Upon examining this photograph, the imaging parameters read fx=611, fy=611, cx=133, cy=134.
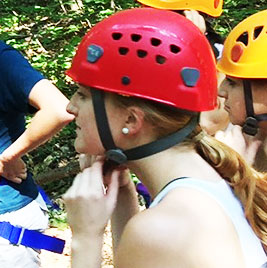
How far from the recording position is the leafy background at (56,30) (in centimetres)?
816

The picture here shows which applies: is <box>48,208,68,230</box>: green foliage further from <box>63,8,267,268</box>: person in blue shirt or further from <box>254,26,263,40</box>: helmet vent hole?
<box>63,8,267,268</box>: person in blue shirt

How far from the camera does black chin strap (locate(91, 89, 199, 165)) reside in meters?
2.32

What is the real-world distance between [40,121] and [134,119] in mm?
959

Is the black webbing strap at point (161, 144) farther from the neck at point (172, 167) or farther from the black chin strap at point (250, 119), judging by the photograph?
the black chin strap at point (250, 119)

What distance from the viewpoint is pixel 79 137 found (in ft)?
8.02

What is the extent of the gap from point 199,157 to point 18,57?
124cm

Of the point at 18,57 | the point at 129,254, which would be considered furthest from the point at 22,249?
the point at 129,254

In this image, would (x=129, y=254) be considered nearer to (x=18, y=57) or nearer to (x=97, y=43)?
(x=97, y=43)

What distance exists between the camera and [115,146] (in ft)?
7.88

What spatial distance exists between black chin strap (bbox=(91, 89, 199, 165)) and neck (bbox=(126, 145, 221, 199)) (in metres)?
0.02

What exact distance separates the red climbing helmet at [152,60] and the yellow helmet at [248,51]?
114 centimetres

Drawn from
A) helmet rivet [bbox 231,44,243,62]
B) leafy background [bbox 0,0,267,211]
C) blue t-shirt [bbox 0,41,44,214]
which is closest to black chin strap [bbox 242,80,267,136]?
helmet rivet [bbox 231,44,243,62]

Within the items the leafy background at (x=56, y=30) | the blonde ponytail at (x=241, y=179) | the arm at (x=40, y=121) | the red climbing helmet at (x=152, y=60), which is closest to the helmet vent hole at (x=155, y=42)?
the red climbing helmet at (x=152, y=60)

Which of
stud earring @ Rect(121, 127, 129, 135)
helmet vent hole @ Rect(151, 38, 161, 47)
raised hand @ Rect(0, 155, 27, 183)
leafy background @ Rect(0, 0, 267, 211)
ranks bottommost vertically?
leafy background @ Rect(0, 0, 267, 211)
